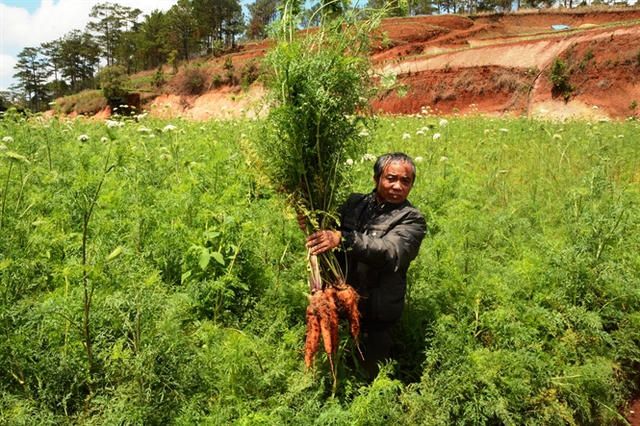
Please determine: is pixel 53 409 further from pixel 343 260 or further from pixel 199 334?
pixel 343 260

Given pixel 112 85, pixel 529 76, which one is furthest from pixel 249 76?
pixel 112 85

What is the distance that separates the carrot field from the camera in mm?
2383

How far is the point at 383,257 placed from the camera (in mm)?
2471

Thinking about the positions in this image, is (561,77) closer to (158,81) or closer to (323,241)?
(323,241)

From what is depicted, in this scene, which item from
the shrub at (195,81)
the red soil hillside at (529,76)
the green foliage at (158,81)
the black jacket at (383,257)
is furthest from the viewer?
the green foliage at (158,81)

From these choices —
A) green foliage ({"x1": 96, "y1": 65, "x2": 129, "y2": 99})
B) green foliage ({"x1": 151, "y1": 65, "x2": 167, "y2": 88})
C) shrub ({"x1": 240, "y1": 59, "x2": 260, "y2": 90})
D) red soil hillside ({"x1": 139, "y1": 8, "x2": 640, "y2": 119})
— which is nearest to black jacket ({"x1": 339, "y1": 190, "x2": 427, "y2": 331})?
shrub ({"x1": 240, "y1": 59, "x2": 260, "y2": 90})

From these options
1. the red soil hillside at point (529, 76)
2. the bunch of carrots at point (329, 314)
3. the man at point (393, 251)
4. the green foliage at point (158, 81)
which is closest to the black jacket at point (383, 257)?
the man at point (393, 251)

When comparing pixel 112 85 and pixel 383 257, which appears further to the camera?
pixel 112 85

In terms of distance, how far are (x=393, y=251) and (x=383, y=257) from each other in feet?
0.27

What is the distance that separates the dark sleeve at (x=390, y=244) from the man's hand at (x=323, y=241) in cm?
6

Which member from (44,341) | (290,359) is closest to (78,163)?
(44,341)

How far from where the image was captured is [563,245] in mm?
3926

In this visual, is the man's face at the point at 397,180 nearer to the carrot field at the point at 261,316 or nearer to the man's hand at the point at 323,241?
the carrot field at the point at 261,316

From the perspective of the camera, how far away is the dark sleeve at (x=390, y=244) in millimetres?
2426
